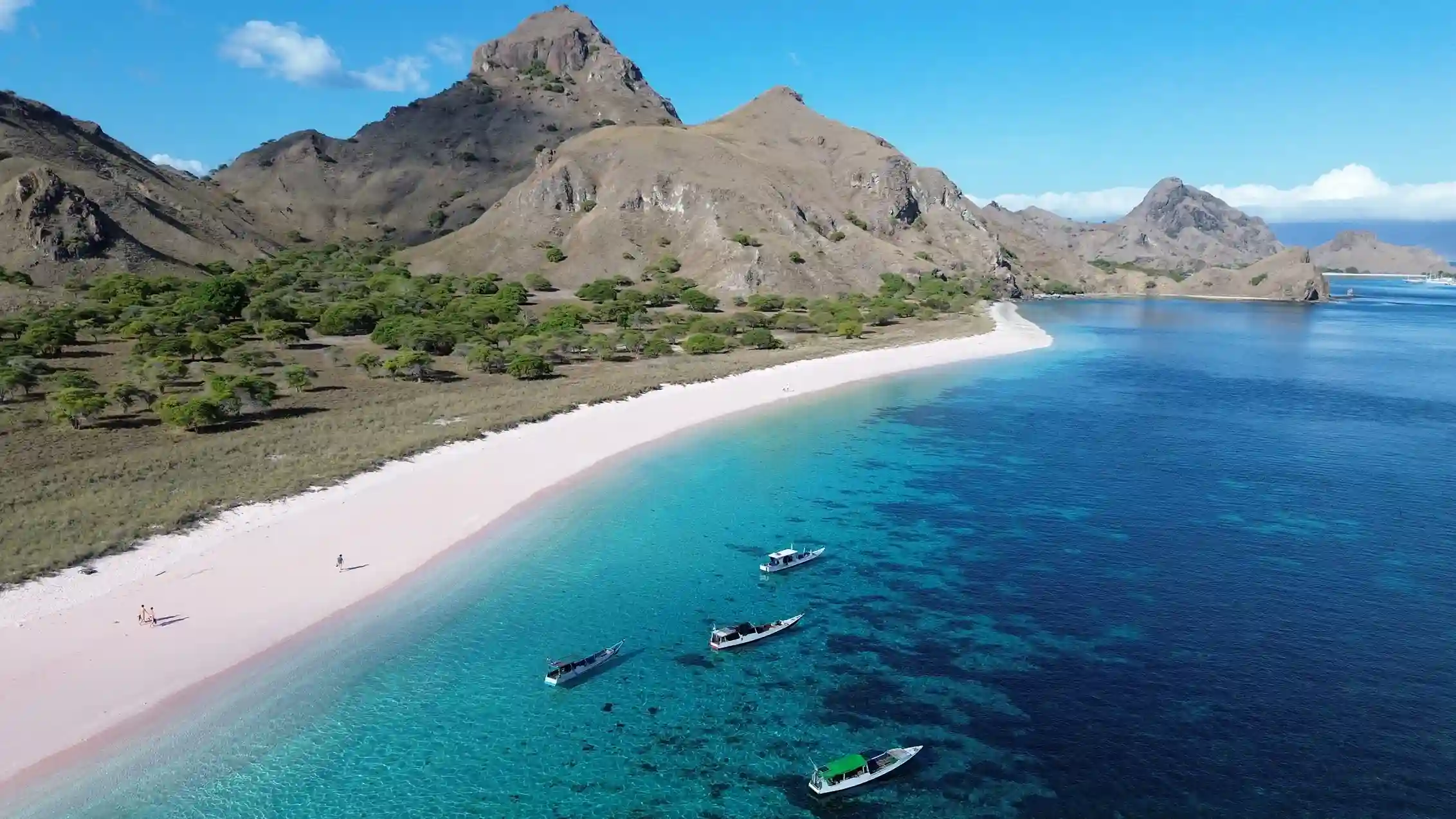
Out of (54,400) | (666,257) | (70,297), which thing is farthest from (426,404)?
(666,257)

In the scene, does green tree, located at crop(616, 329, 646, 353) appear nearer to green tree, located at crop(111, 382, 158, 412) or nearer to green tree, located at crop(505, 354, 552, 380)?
green tree, located at crop(505, 354, 552, 380)

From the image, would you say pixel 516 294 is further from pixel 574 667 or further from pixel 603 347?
pixel 574 667

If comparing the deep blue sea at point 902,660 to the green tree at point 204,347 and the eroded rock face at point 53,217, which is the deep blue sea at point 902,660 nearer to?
the green tree at point 204,347

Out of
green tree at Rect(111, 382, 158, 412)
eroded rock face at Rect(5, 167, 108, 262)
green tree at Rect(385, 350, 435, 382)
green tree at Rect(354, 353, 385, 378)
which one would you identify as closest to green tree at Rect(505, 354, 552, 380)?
green tree at Rect(385, 350, 435, 382)

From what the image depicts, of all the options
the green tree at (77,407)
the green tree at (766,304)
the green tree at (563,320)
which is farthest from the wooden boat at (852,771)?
the green tree at (766,304)

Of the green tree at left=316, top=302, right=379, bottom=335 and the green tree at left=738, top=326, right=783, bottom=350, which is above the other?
the green tree at left=316, top=302, right=379, bottom=335
